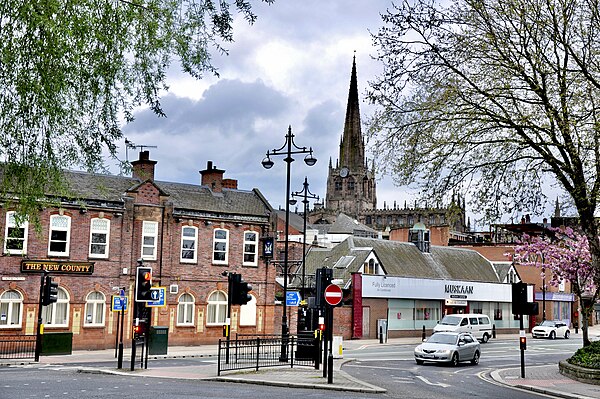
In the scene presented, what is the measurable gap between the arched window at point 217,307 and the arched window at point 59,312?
318 inches

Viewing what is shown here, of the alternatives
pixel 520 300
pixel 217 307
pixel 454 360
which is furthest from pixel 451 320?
pixel 520 300

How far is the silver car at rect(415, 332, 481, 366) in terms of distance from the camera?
32000 millimetres

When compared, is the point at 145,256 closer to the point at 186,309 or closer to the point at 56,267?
the point at 186,309

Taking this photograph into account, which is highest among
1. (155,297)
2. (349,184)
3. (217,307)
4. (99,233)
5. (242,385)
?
(349,184)

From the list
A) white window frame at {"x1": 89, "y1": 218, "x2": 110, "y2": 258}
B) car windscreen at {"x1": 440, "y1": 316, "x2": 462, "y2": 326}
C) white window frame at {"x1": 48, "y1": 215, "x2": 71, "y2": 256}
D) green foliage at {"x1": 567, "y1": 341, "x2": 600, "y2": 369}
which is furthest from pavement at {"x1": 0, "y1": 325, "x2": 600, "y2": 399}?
car windscreen at {"x1": 440, "y1": 316, "x2": 462, "y2": 326}

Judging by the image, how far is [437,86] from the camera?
1914 cm

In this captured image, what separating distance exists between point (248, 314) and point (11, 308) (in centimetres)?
1342

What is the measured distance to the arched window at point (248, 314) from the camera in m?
42.6

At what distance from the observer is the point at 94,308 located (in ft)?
123

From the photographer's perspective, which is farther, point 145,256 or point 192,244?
point 192,244

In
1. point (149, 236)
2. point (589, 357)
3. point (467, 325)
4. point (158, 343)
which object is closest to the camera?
point (589, 357)

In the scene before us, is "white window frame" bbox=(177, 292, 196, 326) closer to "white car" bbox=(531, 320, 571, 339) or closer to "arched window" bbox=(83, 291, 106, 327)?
"arched window" bbox=(83, 291, 106, 327)

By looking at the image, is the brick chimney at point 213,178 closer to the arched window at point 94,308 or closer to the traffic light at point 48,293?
the arched window at point 94,308

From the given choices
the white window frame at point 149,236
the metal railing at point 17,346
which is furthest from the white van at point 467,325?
the metal railing at point 17,346
